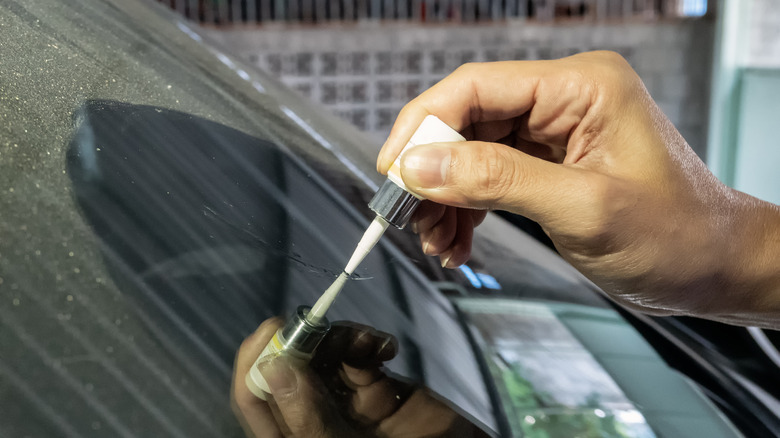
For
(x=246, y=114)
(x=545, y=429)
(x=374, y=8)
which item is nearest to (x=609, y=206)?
(x=545, y=429)

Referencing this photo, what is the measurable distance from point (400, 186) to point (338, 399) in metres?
0.18

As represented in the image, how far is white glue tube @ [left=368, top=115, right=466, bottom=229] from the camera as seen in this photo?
0.43 m

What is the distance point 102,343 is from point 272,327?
3.1 inches

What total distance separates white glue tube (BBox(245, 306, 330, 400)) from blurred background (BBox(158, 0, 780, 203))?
2355mm

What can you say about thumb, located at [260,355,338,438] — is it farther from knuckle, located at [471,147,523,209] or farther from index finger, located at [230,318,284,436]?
knuckle, located at [471,147,523,209]

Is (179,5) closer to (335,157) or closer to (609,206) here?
(335,157)

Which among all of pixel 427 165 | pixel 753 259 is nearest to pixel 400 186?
pixel 427 165

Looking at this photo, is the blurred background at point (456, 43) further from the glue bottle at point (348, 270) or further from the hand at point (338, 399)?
the hand at point (338, 399)

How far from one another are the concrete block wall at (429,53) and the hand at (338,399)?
2.41 m

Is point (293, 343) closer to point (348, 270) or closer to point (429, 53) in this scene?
point (348, 270)

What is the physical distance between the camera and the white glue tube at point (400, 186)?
43 centimetres

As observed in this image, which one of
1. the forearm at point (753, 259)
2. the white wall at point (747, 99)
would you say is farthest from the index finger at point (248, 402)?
the white wall at point (747, 99)

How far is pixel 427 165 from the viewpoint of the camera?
1.34ft

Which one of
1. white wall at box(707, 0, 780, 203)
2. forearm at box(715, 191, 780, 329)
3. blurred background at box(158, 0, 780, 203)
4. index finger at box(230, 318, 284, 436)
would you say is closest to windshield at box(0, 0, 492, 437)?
index finger at box(230, 318, 284, 436)
